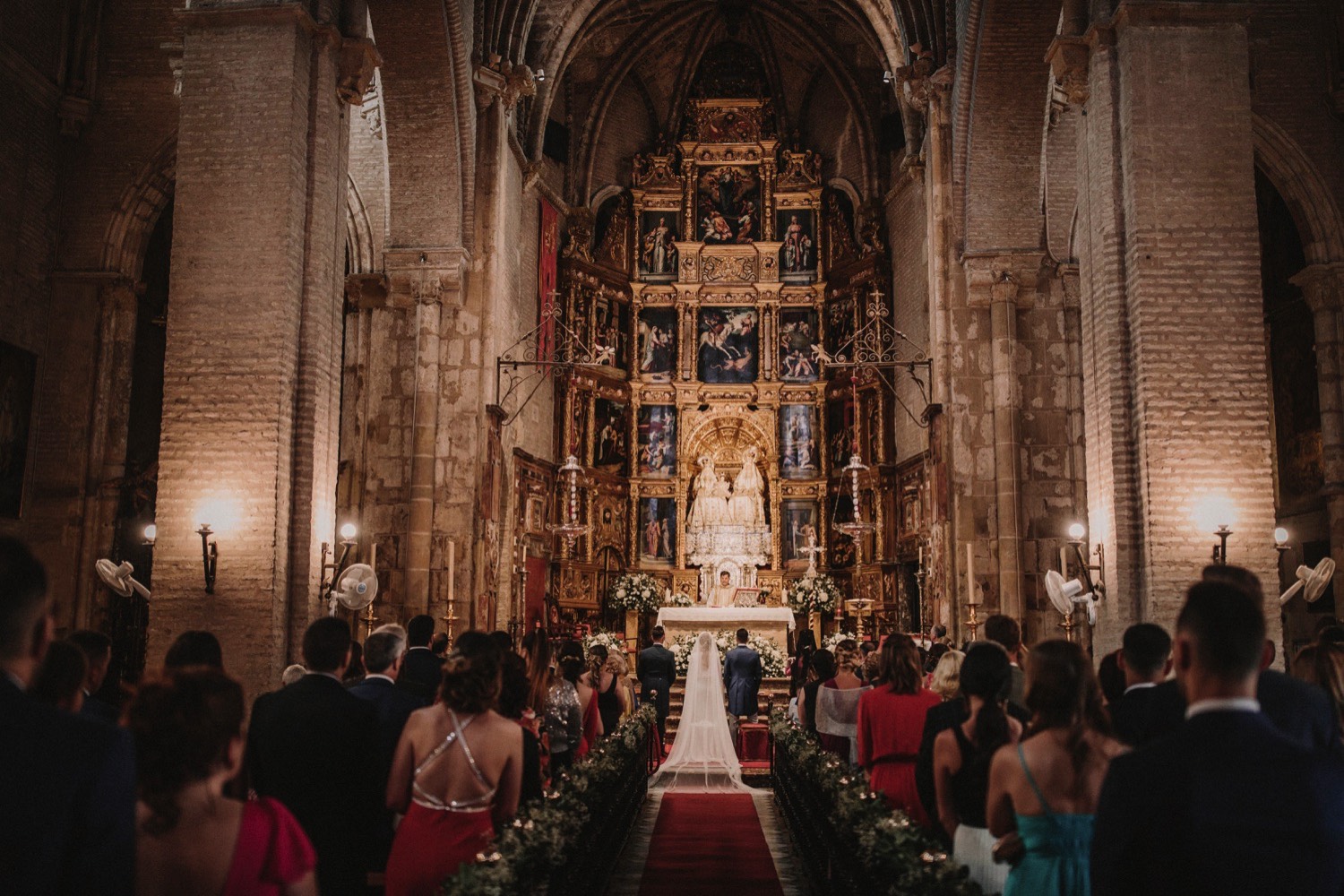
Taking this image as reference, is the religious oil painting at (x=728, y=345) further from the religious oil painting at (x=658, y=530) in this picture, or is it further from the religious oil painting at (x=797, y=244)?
the religious oil painting at (x=658, y=530)

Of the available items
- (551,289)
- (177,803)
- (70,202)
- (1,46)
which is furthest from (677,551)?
(177,803)

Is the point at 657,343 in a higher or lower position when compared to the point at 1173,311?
higher

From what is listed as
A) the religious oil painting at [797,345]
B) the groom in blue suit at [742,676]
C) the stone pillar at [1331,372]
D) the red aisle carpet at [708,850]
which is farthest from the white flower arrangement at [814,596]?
the red aisle carpet at [708,850]

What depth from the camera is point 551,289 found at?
2612 cm

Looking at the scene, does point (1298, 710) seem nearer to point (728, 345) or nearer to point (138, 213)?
point (138, 213)

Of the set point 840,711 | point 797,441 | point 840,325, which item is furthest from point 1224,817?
point 840,325

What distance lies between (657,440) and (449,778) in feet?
82.1

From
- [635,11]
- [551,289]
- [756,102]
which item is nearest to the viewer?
[551,289]

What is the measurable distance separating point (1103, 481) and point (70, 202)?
1498 cm

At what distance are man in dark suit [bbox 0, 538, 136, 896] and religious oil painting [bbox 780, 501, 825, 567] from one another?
85.8 feet

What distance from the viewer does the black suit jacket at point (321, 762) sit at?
4785 mm

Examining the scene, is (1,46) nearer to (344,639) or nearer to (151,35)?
(151,35)

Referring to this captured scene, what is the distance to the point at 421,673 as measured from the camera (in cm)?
730

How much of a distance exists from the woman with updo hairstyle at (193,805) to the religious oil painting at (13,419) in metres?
15.3
